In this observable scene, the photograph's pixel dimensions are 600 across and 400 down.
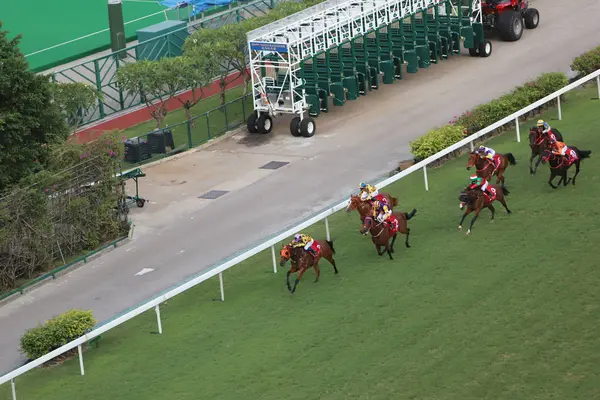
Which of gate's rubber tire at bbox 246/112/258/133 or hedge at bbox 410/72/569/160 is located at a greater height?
hedge at bbox 410/72/569/160

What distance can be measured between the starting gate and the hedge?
15.3 ft

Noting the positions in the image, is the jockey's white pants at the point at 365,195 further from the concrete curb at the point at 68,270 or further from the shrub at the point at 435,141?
the concrete curb at the point at 68,270

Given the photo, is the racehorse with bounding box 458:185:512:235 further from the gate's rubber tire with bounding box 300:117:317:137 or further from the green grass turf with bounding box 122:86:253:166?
the green grass turf with bounding box 122:86:253:166

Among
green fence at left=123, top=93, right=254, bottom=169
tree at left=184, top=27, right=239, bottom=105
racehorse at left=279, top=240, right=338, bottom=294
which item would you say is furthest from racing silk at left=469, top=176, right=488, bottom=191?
tree at left=184, top=27, right=239, bottom=105

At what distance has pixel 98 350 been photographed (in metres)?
22.8

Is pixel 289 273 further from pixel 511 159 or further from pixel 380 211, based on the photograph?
pixel 511 159

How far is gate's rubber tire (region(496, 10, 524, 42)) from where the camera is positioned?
1597 inches

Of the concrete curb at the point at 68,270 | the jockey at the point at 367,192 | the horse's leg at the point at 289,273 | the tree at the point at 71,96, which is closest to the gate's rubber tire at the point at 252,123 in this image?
the tree at the point at 71,96

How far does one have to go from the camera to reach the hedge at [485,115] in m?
30.2

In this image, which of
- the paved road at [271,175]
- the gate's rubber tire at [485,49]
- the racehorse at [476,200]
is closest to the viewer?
the racehorse at [476,200]

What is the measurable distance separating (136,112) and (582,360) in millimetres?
21770

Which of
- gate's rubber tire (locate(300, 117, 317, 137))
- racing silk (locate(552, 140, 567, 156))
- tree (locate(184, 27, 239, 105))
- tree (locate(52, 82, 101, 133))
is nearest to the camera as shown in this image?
racing silk (locate(552, 140, 567, 156))

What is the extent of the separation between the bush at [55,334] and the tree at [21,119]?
6.83 meters

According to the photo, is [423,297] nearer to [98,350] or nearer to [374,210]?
[374,210]
